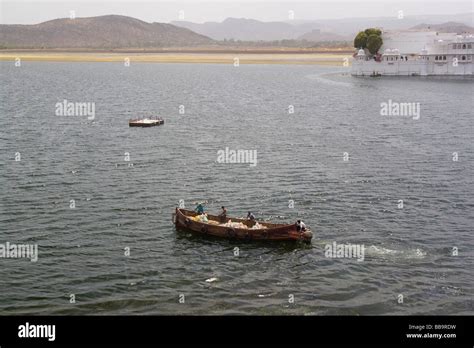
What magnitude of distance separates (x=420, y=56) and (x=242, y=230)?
156832 mm

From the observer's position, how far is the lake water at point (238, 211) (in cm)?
3791

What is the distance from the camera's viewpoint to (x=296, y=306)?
120 feet

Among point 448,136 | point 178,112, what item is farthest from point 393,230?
point 178,112

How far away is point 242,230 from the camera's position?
152 ft

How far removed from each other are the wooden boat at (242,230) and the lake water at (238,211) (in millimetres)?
742

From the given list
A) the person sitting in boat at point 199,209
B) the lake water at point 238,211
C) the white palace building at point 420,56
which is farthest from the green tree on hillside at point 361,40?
the person sitting in boat at point 199,209

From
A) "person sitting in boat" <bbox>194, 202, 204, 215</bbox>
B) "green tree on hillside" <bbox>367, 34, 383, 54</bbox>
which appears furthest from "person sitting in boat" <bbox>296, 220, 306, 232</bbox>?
"green tree on hillside" <bbox>367, 34, 383, 54</bbox>

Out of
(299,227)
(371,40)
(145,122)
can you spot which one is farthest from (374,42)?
(299,227)

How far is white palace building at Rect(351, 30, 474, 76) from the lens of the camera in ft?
584

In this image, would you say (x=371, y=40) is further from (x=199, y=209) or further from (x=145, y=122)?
(x=199, y=209)

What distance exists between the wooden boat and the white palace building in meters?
147
